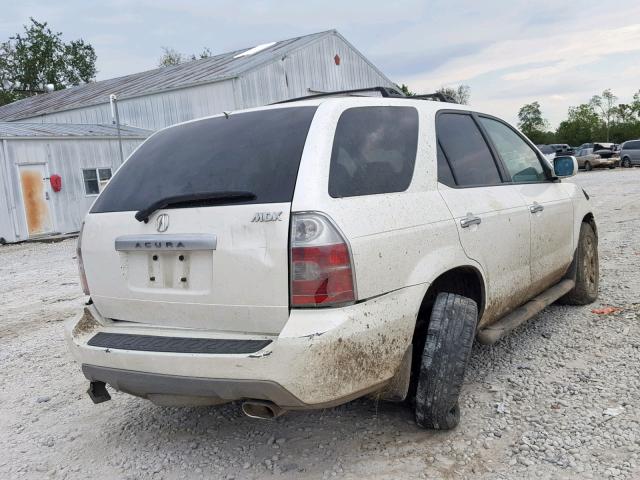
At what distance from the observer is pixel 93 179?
60.8 ft

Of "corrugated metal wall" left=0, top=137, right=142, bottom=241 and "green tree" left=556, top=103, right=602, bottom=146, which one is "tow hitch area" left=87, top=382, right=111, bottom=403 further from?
"green tree" left=556, top=103, right=602, bottom=146

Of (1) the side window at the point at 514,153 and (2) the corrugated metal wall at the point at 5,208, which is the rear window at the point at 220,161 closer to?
(1) the side window at the point at 514,153

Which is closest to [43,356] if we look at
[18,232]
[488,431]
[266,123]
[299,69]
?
[266,123]

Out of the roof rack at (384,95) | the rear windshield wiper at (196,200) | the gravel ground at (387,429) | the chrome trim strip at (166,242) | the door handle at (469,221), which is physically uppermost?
the roof rack at (384,95)

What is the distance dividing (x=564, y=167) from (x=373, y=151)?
99.4 inches

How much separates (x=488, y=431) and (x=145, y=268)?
197 centimetres

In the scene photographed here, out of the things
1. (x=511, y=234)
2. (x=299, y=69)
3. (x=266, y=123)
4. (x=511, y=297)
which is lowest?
(x=511, y=297)

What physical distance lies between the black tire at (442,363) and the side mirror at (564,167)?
2.34m

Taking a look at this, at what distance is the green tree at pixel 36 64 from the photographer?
181 feet

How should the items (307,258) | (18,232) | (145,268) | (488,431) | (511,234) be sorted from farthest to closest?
(18,232) → (511,234) → (488,431) → (145,268) → (307,258)

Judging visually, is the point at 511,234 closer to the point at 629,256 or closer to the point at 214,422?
the point at 214,422

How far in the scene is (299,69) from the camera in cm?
2336

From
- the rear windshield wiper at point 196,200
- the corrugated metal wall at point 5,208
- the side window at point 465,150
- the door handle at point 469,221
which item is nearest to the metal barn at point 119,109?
the corrugated metal wall at point 5,208

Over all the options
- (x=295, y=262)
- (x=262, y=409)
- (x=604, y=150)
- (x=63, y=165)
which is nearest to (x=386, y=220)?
(x=295, y=262)
